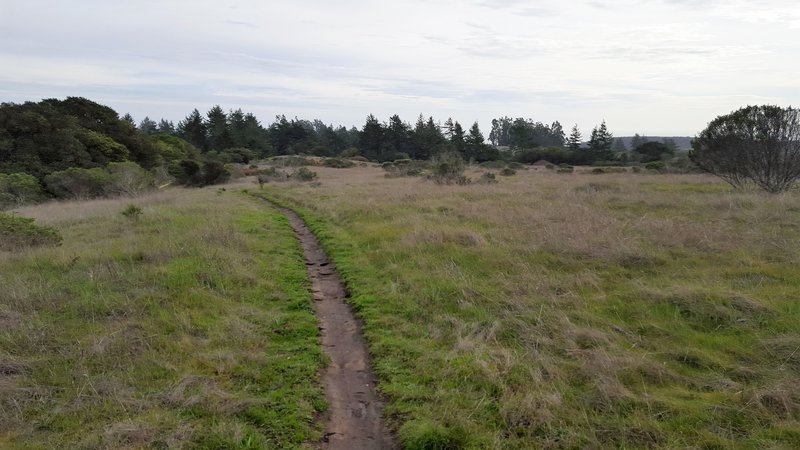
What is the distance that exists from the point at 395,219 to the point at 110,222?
8703mm

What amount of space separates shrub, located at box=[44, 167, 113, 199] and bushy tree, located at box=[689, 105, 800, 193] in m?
32.4

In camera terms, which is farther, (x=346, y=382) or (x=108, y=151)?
(x=108, y=151)

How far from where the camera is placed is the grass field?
449 centimetres

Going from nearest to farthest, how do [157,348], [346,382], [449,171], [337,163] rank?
[346,382] → [157,348] → [449,171] → [337,163]

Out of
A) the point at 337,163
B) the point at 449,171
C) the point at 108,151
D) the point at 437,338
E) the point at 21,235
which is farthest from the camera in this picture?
the point at 337,163

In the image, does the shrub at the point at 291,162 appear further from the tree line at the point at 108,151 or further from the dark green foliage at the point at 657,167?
the dark green foliage at the point at 657,167

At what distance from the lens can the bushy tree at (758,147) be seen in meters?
20.0

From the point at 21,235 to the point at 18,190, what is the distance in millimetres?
20521

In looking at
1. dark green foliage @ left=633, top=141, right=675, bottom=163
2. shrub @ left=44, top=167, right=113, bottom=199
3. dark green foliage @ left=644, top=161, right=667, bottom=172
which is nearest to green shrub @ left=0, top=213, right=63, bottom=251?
shrub @ left=44, top=167, right=113, bottom=199

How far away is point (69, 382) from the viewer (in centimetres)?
524

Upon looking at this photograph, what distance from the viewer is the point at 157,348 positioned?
611 cm

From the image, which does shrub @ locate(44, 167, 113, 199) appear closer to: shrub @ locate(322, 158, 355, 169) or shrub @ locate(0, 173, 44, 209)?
shrub @ locate(0, 173, 44, 209)

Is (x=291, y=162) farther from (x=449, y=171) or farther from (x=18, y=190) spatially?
(x=449, y=171)

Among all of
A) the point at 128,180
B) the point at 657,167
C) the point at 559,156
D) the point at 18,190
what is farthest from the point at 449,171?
the point at 559,156
